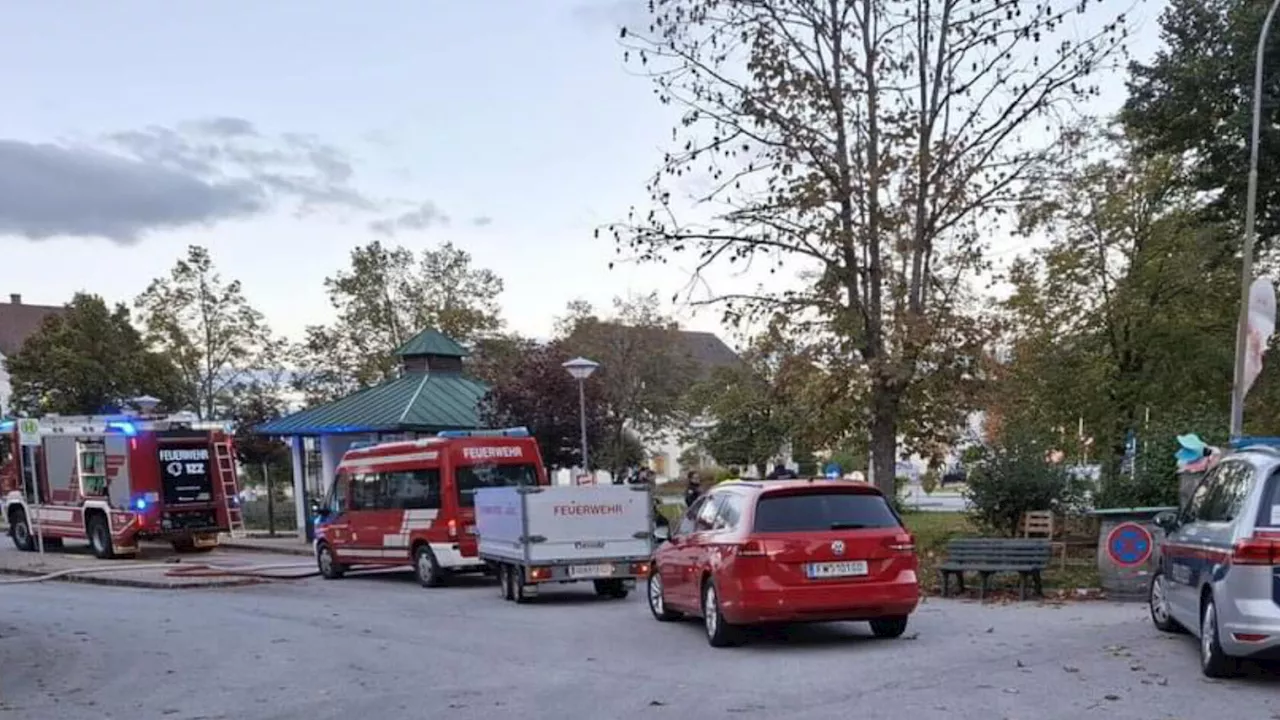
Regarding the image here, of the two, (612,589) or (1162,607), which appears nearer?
(1162,607)

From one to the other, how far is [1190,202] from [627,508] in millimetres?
16822

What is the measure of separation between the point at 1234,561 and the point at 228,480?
2391cm

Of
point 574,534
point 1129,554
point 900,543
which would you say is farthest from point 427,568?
point 1129,554

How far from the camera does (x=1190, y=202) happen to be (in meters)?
27.7

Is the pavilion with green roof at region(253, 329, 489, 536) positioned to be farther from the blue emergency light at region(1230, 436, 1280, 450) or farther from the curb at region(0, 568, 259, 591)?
the blue emergency light at region(1230, 436, 1280, 450)

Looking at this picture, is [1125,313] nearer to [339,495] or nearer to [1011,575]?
[1011,575]

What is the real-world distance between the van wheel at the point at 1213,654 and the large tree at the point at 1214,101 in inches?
587

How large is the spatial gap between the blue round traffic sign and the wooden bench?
2.67ft

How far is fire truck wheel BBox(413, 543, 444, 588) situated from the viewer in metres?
20.4

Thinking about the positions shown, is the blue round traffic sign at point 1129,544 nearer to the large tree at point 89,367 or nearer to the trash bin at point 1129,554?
the trash bin at point 1129,554

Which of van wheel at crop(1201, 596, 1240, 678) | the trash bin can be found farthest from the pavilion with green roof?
van wheel at crop(1201, 596, 1240, 678)

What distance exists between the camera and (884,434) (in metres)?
21.2

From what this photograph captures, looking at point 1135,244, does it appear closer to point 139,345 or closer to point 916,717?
point 916,717

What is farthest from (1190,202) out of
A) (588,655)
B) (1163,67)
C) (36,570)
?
(36,570)
